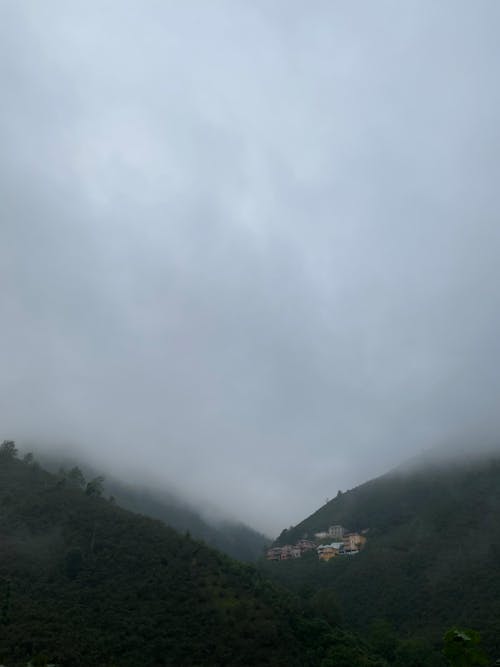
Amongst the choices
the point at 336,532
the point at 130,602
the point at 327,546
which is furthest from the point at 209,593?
the point at 336,532

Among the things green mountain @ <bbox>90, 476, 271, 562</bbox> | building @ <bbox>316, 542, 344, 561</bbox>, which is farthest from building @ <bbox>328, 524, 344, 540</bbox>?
green mountain @ <bbox>90, 476, 271, 562</bbox>

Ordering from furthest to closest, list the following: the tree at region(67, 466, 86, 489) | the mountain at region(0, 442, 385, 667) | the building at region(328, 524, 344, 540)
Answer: the building at region(328, 524, 344, 540)
the tree at region(67, 466, 86, 489)
the mountain at region(0, 442, 385, 667)

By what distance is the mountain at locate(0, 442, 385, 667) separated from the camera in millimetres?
33531

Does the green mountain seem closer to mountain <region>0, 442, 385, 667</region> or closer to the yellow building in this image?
the yellow building

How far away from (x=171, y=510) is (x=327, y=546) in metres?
31.3

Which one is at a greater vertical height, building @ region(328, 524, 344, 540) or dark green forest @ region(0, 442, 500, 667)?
building @ region(328, 524, 344, 540)

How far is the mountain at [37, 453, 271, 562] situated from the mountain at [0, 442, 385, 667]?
123 feet

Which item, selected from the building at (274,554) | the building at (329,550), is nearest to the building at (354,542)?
the building at (329,550)

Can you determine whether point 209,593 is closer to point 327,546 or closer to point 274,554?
point 327,546

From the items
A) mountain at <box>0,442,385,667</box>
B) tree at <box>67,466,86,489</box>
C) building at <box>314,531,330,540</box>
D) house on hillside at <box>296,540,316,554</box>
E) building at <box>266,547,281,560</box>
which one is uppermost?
tree at <box>67,466,86,489</box>

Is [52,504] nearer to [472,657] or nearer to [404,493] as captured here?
[472,657]

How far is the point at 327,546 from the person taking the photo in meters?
89.0

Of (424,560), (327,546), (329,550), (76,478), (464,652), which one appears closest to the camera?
(464,652)

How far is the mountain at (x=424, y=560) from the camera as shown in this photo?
180ft
